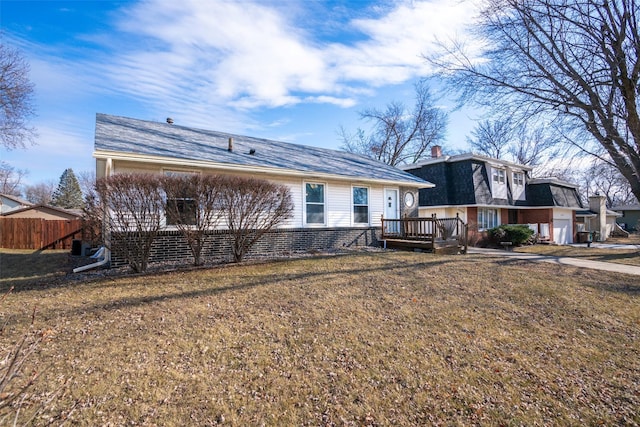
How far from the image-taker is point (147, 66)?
→ 36.6 feet

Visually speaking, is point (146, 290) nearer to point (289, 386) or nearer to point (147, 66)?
point (289, 386)

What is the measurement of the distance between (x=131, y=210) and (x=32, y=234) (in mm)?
15458

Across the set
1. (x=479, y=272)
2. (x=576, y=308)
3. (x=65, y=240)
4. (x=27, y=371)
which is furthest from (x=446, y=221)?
(x=65, y=240)

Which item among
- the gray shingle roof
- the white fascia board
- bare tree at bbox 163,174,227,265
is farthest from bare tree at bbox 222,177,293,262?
the gray shingle roof

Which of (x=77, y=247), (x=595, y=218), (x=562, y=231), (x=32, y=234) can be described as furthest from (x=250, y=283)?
(x=595, y=218)

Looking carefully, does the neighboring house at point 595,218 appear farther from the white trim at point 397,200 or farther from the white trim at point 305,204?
the white trim at point 305,204

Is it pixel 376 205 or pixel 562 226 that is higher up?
pixel 376 205

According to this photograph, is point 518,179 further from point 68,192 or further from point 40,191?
point 40,191

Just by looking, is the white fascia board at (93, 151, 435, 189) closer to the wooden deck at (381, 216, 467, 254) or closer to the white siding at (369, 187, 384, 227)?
the white siding at (369, 187, 384, 227)

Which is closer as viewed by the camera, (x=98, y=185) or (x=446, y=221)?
(x=98, y=185)

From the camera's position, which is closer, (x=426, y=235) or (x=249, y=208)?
(x=249, y=208)

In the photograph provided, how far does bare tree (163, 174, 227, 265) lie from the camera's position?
6.85 metres

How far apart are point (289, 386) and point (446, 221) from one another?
10.8 m

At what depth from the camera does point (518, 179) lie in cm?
2222
